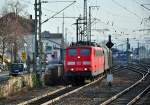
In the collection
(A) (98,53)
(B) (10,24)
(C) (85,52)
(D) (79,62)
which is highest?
(B) (10,24)

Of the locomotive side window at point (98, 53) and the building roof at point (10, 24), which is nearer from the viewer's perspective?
the locomotive side window at point (98, 53)

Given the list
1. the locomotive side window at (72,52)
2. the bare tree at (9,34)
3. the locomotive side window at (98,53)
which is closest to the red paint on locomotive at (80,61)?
the locomotive side window at (72,52)

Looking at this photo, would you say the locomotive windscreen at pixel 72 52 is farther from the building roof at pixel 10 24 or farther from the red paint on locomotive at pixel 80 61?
the building roof at pixel 10 24

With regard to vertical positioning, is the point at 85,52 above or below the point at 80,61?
above

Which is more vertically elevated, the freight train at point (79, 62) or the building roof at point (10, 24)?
the building roof at point (10, 24)

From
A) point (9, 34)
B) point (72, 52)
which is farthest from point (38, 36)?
point (9, 34)

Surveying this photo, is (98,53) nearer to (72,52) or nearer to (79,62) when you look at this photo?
(72,52)

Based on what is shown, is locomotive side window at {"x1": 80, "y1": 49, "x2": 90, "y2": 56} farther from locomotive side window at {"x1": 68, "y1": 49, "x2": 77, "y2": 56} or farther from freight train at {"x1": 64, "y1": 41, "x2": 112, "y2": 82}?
locomotive side window at {"x1": 68, "y1": 49, "x2": 77, "y2": 56}

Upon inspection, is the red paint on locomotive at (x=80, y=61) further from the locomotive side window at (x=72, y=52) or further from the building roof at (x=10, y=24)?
the building roof at (x=10, y=24)

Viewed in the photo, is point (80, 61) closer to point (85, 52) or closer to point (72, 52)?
point (85, 52)

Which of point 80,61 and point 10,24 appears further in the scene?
point 10,24

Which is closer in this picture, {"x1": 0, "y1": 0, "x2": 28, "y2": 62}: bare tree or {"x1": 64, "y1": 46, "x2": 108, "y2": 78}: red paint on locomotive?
{"x1": 64, "y1": 46, "x2": 108, "y2": 78}: red paint on locomotive

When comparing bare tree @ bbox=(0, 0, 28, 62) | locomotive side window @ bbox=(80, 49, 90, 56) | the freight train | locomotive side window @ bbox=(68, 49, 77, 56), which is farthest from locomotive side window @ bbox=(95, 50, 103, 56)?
bare tree @ bbox=(0, 0, 28, 62)

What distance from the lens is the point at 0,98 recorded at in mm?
31156
